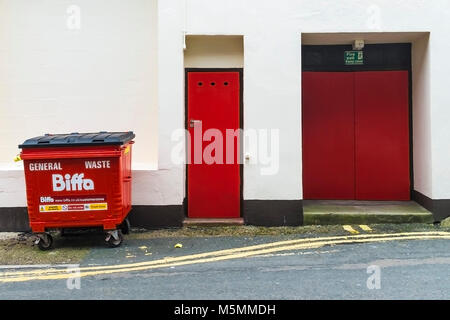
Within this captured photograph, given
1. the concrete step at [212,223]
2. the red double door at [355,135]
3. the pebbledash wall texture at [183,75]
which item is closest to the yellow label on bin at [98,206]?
the pebbledash wall texture at [183,75]

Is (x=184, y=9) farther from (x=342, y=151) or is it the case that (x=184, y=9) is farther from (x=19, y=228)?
(x=19, y=228)

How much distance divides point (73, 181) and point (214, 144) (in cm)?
238

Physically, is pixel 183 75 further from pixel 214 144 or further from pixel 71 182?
pixel 71 182

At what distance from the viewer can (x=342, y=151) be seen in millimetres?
8148

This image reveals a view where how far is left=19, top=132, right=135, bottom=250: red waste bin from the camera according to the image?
5852 millimetres

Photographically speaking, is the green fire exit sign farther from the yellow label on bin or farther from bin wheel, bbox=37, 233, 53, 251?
bin wheel, bbox=37, 233, 53, 251

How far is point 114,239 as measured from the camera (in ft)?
20.3

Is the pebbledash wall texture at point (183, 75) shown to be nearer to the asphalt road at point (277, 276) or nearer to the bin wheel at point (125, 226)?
the bin wheel at point (125, 226)

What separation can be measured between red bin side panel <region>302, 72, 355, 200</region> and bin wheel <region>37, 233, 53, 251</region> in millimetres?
4383

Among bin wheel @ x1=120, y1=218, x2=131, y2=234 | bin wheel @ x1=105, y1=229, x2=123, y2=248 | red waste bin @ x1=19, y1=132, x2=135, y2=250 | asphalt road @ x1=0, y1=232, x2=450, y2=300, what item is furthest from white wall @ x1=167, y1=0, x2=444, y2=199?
bin wheel @ x1=105, y1=229, x2=123, y2=248

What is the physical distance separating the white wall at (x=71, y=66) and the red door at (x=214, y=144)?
800mm
